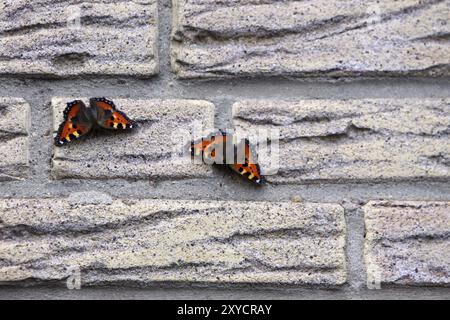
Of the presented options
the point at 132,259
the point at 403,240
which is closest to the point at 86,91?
the point at 132,259

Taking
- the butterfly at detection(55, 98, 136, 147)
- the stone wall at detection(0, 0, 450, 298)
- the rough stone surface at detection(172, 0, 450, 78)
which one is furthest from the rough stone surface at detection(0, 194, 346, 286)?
the rough stone surface at detection(172, 0, 450, 78)

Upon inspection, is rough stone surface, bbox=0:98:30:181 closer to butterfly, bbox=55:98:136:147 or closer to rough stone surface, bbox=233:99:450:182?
butterfly, bbox=55:98:136:147

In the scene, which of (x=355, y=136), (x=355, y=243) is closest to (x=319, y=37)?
(x=355, y=136)

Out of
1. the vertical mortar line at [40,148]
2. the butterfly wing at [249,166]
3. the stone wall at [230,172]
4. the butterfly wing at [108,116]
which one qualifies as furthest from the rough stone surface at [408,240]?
the vertical mortar line at [40,148]

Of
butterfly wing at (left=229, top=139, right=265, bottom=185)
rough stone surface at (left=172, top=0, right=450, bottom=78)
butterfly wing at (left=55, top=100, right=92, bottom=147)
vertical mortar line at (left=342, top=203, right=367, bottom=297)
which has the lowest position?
vertical mortar line at (left=342, top=203, right=367, bottom=297)

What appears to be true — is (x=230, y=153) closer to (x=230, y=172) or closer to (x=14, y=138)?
(x=230, y=172)

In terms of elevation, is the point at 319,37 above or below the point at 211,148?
above

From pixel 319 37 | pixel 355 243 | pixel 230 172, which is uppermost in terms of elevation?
pixel 319 37
